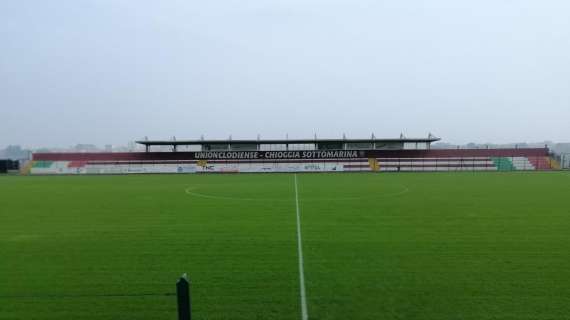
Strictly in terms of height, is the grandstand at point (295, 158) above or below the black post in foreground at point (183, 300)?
above

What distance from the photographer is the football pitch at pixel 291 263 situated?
4754 millimetres

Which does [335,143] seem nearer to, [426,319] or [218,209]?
[218,209]

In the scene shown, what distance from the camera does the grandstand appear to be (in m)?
44.3

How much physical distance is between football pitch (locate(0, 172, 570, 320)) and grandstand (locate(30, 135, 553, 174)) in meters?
32.7

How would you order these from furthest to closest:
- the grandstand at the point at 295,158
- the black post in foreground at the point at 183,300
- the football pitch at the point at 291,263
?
the grandstand at the point at 295,158 → the football pitch at the point at 291,263 → the black post in foreground at the point at 183,300

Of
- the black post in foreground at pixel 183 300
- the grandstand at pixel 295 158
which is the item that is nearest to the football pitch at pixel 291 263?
the black post in foreground at pixel 183 300

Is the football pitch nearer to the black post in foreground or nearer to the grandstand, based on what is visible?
the black post in foreground

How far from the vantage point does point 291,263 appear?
660 centimetres

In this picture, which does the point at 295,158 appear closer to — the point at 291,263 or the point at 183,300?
the point at 291,263

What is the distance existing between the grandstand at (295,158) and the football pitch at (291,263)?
1287 inches

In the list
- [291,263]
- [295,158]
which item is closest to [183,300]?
[291,263]

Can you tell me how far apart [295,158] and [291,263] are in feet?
134

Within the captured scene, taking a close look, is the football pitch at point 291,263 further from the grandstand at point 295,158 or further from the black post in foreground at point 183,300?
the grandstand at point 295,158

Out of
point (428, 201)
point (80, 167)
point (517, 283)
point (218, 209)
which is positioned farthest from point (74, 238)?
point (80, 167)
